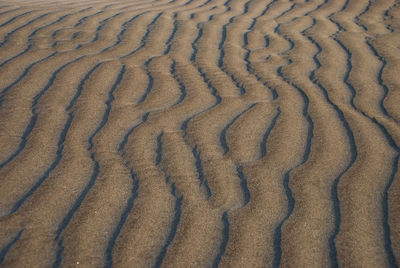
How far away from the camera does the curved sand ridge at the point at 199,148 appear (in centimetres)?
149

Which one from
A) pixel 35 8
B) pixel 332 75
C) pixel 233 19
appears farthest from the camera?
pixel 35 8

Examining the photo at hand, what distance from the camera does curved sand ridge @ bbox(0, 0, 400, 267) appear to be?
4.88ft

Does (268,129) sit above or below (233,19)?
above

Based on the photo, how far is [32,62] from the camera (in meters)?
3.16

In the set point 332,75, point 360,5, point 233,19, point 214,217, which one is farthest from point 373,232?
point 360,5

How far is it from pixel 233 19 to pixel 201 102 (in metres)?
2.14

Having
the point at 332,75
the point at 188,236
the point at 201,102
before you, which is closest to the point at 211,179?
the point at 188,236

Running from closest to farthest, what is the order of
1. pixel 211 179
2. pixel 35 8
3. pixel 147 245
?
pixel 147 245 → pixel 211 179 → pixel 35 8

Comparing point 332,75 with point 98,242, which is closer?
point 98,242

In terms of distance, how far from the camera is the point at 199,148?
2068mm

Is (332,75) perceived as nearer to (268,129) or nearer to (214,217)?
(268,129)

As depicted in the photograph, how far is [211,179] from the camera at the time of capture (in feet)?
6.01

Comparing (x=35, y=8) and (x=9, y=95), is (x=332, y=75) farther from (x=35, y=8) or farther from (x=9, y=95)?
(x=35, y=8)

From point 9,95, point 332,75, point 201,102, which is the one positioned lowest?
point 332,75
